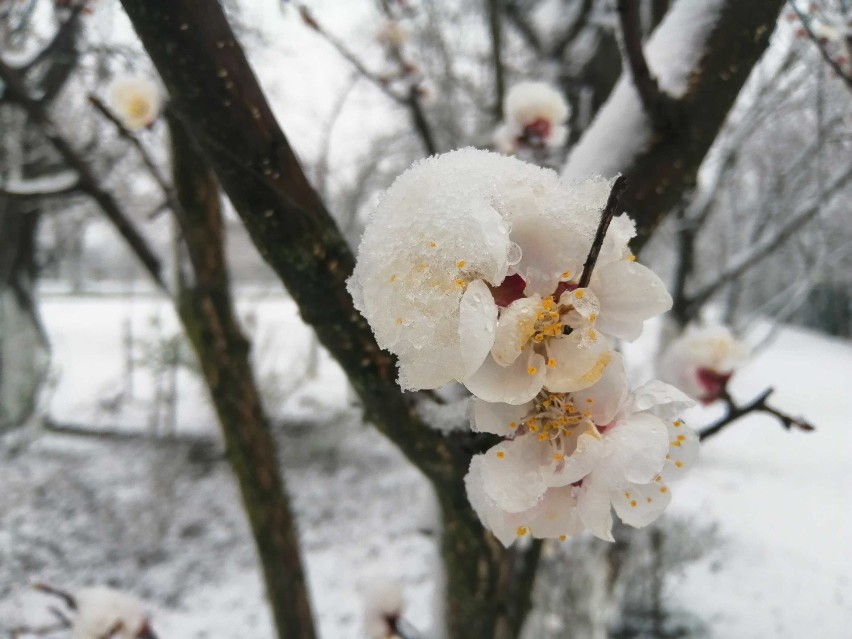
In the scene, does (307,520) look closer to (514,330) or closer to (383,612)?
(383,612)

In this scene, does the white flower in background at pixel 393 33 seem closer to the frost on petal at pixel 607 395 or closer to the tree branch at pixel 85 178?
the tree branch at pixel 85 178

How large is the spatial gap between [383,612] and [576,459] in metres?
1.10

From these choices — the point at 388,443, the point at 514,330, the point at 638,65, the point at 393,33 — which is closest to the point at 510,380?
the point at 514,330

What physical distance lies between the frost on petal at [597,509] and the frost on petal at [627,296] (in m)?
0.13

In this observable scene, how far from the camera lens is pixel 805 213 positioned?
2682 millimetres

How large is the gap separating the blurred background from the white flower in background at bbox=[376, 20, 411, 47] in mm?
23

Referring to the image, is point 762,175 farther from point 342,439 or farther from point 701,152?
point 342,439

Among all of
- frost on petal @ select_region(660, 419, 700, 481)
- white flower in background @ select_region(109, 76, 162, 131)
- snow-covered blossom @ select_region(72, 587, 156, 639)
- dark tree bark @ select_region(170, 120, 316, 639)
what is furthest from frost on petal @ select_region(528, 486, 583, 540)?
white flower in background @ select_region(109, 76, 162, 131)

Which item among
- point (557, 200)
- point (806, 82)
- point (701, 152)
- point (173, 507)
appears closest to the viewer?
point (557, 200)

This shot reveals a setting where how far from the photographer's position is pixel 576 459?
459 mm

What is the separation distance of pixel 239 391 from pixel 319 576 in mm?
3163

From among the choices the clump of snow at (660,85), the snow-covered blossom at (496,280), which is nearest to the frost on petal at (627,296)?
the snow-covered blossom at (496,280)

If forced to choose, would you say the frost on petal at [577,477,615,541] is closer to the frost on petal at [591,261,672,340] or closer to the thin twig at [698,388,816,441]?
the frost on petal at [591,261,672,340]

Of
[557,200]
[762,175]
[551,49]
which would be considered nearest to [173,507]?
[551,49]
